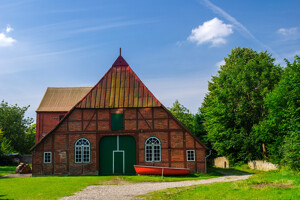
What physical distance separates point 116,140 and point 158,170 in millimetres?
4836

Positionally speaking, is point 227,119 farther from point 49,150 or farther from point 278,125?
point 49,150

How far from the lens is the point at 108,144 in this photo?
25.3m

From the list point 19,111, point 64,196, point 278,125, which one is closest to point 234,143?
point 278,125

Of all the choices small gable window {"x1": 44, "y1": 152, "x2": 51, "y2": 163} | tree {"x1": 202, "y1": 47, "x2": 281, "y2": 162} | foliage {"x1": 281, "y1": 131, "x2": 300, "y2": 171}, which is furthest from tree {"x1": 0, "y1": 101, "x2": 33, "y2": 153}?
foliage {"x1": 281, "y1": 131, "x2": 300, "y2": 171}

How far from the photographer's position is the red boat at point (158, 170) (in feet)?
74.3

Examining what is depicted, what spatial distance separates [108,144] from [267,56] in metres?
24.8

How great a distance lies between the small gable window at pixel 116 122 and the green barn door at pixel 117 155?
2.60 ft

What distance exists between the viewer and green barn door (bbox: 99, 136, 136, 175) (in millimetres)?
25000

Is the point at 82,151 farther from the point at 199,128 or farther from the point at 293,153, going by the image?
the point at 199,128

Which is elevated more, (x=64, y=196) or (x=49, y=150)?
(x=49, y=150)

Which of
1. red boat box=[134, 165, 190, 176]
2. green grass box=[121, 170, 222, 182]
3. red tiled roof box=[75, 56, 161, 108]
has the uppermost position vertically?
red tiled roof box=[75, 56, 161, 108]

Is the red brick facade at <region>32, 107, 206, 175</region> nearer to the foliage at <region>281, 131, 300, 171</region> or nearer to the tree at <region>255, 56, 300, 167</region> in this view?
the foliage at <region>281, 131, 300, 171</region>

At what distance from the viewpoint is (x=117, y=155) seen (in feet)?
82.6

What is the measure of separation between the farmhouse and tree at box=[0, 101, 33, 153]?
31.7m
